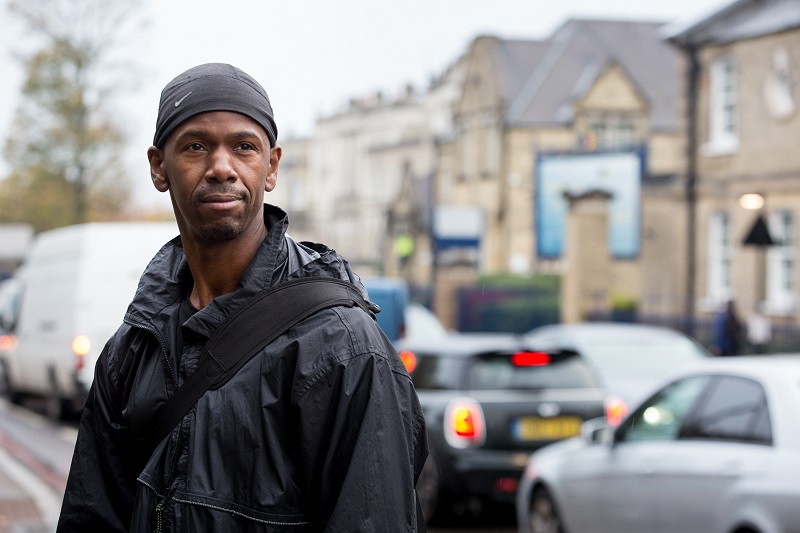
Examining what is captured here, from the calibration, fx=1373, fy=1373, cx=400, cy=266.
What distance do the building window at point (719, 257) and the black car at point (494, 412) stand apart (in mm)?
21590

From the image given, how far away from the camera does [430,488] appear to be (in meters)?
11.2

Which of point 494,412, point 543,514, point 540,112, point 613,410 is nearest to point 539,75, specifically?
point 540,112

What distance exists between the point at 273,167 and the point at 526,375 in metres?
8.66

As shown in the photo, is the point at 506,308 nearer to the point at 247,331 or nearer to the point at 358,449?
the point at 247,331

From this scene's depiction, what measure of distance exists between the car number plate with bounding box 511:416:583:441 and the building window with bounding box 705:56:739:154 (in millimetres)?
21987

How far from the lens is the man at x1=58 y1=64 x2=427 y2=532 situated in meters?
2.48

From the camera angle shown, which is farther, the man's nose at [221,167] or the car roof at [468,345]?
the car roof at [468,345]

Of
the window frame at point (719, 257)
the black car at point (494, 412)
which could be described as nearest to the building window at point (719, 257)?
the window frame at point (719, 257)

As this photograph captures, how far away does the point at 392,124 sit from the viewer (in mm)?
106312

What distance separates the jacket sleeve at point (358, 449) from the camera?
7.99 feet

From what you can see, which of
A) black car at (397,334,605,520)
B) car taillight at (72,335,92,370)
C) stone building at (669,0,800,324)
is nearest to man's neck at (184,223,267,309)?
black car at (397,334,605,520)

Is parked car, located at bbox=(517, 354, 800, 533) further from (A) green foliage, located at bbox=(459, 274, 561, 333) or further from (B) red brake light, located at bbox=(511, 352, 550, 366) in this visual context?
(A) green foliage, located at bbox=(459, 274, 561, 333)

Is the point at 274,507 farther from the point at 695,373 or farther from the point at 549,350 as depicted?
the point at 549,350

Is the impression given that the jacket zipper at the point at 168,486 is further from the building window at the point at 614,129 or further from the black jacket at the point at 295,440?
the building window at the point at 614,129
